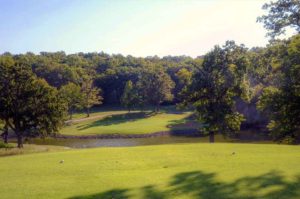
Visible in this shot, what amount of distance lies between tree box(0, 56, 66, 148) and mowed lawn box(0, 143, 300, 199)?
77.1 feet

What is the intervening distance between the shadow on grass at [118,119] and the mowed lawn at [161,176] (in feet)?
173

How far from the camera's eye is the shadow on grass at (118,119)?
73.9 metres

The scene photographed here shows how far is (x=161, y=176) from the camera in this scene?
14562mm

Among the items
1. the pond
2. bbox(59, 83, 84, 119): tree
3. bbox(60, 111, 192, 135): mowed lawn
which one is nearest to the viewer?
the pond

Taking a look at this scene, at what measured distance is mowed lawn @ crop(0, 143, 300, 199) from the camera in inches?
476

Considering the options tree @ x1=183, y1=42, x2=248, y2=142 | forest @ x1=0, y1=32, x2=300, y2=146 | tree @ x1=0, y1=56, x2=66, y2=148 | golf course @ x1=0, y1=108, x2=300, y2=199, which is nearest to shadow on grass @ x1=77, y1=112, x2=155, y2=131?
forest @ x1=0, y1=32, x2=300, y2=146

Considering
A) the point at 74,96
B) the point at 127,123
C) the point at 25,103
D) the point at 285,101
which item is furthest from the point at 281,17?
the point at 74,96

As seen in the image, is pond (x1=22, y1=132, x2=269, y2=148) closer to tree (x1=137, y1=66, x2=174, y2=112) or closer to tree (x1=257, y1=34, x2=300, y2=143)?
tree (x1=257, y1=34, x2=300, y2=143)

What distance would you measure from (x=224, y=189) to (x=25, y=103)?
3556 centimetres

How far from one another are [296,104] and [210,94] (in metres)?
15.1

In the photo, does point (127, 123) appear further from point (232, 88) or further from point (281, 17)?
Answer: point (281, 17)

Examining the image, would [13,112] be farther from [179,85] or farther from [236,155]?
[179,85]

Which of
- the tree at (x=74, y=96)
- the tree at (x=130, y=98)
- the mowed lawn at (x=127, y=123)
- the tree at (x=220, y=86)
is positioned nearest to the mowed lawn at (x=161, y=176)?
the tree at (x=220, y=86)

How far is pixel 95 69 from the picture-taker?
13138 cm
